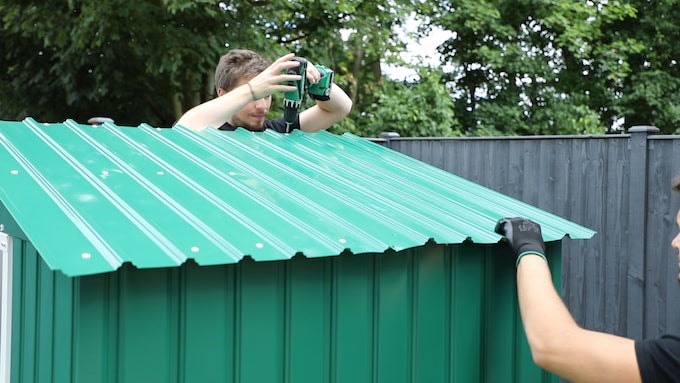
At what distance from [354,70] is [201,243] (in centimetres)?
1191

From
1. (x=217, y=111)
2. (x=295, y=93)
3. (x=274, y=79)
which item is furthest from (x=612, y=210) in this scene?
(x=217, y=111)

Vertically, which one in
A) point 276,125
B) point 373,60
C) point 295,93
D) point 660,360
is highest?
point 373,60

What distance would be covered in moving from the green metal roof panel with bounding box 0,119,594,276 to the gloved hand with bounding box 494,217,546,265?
0.15 feet

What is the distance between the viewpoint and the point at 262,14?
10164mm

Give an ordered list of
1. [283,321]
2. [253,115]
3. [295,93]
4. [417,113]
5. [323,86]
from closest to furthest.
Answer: [283,321]
[295,93]
[323,86]
[253,115]
[417,113]

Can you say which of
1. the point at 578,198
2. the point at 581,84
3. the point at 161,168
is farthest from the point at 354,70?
the point at 161,168

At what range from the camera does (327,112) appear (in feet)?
12.5

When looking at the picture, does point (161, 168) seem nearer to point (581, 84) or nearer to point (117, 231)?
point (117, 231)

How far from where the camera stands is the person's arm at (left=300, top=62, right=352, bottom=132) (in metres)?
3.72

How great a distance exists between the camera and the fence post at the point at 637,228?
438cm

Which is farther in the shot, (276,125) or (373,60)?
(373,60)

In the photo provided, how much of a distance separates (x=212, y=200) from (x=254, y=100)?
4.18 feet

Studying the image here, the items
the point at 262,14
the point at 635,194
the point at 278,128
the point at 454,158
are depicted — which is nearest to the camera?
the point at 278,128

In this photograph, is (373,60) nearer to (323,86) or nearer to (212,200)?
(323,86)
